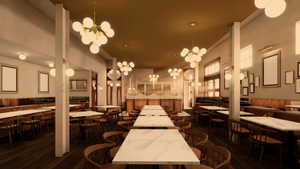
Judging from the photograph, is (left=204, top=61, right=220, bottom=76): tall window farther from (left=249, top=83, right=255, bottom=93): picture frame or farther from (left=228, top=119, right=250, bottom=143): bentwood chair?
(left=228, top=119, right=250, bottom=143): bentwood chair

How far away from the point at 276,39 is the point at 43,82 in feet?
41.0

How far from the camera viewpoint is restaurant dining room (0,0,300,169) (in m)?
2.54

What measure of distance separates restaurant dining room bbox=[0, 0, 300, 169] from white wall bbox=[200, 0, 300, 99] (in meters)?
0.04

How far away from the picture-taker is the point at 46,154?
158 inches

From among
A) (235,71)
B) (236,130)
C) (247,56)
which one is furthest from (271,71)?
(236,130)

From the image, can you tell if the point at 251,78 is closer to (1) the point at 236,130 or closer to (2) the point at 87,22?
(1) the point at 236,130

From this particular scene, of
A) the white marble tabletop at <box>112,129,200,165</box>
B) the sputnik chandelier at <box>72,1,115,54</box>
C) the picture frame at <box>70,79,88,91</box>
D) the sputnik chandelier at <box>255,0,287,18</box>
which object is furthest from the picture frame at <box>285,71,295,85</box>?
the picture frame at <box>70,79,88,91</box>

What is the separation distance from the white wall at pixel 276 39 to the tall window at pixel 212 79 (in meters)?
3.09

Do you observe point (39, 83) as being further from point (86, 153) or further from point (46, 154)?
point (86, 153)

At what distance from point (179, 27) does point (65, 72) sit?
3736 millimetres

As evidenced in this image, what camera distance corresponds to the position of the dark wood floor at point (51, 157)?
340 centimetres

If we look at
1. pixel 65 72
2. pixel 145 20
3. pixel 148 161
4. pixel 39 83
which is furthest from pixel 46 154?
pixel 39 83

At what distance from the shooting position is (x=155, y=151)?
1.81 m

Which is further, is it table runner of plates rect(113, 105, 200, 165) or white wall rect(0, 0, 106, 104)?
white wall rect(0, 0, 106, 104)
